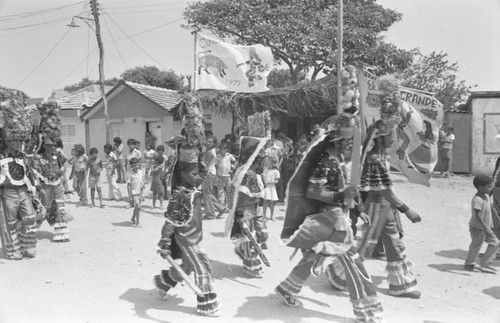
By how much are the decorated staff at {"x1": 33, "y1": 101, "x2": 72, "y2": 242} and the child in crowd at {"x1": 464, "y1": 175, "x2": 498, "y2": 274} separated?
6.14 meters

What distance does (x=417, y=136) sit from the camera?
604 centimetres

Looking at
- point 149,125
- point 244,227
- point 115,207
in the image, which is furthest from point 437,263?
point 149,125

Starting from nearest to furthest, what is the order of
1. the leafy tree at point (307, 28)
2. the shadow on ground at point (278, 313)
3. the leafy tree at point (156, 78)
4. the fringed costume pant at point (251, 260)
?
1. the shadow on ground at point (278, 313)
2. the fringed costume pant at point (251, 260)
3. the leafy tree at point (307, 28)
4. the leafy tree at point (156, 78)

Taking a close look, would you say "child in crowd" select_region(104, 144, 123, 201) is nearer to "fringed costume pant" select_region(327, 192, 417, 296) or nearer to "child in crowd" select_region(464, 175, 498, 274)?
"fringed costume pant" select_region(327, 192, 417, 296)

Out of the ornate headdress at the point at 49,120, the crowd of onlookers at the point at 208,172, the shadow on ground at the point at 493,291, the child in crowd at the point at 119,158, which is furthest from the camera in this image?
the child in crowd at the point at 119,158

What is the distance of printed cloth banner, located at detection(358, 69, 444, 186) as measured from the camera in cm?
598

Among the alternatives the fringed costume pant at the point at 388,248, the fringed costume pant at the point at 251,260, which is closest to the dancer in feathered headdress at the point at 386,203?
the fringed costume pant at the point at 388,248

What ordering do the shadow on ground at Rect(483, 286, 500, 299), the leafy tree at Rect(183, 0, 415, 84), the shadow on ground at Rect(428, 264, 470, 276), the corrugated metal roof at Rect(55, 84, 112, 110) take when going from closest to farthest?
the shadow on ground at Rect(483, 286, 500, 299), the shadow on ground at Rect(428, 264, 470, 276), the leafy tree at Rect(183, 0, 415, 84), the corrugated metal roof at Rect(55, 84, 112, 110)

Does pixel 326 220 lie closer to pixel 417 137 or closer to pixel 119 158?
pixel 417 137

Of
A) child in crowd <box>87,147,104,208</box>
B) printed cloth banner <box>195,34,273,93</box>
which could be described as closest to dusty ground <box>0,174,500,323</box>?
child in crowd <box>87,147,104,208</box>

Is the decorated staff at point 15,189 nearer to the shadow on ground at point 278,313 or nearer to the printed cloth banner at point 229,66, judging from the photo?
the shadow on ground at point 278,313

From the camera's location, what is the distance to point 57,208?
313 inches

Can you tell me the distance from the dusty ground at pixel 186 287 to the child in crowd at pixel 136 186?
0.44 meters

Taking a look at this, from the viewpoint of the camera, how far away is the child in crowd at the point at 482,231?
6.40 metres
